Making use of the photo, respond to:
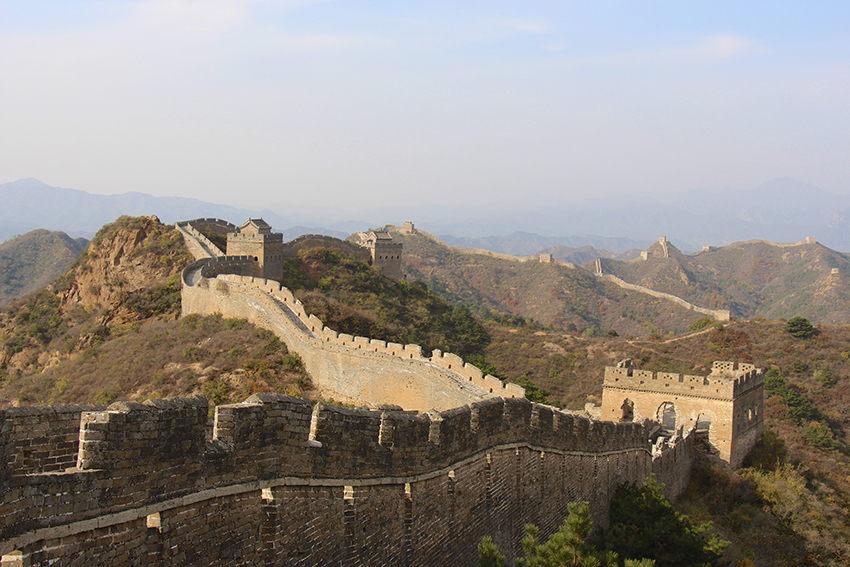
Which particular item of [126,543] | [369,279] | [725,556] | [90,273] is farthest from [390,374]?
[90,273]

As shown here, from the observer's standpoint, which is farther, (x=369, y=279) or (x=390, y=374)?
(x=369, y=279)

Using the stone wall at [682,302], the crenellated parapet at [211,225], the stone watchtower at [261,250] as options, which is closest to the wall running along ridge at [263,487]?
the stone watchtower at [261,250]

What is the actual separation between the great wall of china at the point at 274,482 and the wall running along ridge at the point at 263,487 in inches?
0.4

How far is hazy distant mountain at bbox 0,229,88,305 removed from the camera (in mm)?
69688

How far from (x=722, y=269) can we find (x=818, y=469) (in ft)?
367

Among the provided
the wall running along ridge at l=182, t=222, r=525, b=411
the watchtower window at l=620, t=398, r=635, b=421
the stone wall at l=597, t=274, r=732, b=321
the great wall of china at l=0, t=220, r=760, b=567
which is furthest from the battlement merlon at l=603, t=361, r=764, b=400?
the stone wall at l=597, t=274, r=732, b=321

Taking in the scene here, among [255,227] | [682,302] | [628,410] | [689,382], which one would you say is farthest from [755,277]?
[689,382]

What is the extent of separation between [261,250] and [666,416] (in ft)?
64.7

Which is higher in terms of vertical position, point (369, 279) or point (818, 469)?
point (369, 279)

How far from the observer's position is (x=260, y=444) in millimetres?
5312

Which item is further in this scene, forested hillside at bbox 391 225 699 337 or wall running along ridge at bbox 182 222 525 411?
forested hillside at bbox 391 225 699 337

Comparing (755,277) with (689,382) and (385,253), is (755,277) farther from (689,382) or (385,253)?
(689,382)

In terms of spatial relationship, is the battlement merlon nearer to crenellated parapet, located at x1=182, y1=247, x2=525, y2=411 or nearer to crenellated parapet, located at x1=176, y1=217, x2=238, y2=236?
crenellated parapet, located at x1=182, y1=247, x2=525, y2=411

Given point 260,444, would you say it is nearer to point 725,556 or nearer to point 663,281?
point 725,556
